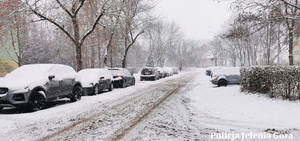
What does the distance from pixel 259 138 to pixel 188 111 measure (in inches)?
132

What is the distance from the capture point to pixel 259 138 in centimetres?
504

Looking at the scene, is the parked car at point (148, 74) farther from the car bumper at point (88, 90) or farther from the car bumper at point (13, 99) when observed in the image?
the car bumper at point (13, 99)

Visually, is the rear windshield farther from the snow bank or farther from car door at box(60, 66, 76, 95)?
the snow bank

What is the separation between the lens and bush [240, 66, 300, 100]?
8805 mm

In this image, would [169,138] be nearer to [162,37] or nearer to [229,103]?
[229,103]

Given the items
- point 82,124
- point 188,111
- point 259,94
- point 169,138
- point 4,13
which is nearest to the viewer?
point 169,138

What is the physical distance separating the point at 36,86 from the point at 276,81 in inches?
381

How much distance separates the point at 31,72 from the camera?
9.47 metres

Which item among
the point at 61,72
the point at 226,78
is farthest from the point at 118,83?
the point at 226,78

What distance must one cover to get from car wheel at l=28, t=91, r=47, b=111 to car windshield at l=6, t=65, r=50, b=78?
957mm

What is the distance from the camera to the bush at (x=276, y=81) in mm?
8805

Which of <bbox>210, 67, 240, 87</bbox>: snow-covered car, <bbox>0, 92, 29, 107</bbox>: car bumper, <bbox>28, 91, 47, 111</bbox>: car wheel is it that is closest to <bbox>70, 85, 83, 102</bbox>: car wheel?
<bbox>28, 91, 47, 111</bbox>: car wheel

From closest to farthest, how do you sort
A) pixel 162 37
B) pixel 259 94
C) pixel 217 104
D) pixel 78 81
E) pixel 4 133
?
pixel 4 133
pixel 217 104
pixel 259 94
pixel 78 81
pixel 162 37

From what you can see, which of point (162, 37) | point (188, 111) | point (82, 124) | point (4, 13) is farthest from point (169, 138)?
point (162, 37)
